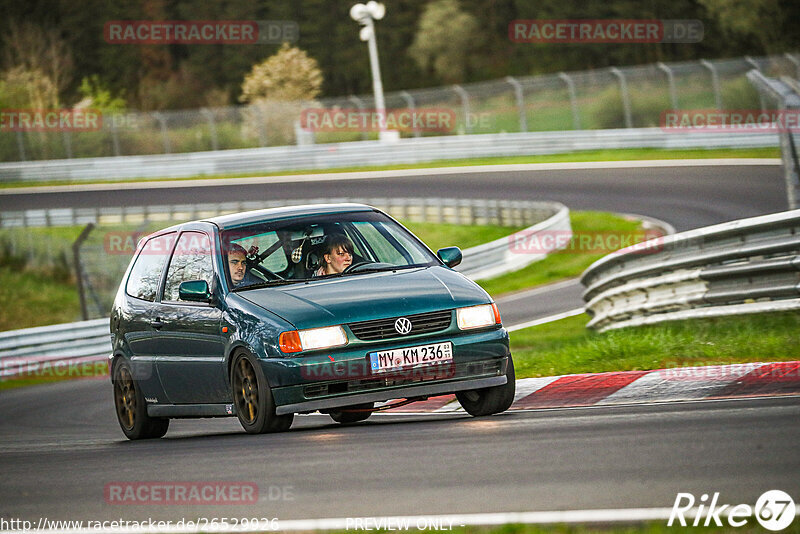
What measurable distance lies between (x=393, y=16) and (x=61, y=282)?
6885 centimetres

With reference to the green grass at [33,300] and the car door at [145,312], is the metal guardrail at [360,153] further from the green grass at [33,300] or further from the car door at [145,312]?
the car door at [145,312]

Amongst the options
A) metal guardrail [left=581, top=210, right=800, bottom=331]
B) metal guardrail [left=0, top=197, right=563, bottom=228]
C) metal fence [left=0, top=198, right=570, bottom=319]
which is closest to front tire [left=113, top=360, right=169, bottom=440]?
metal guardrail [left=581, top=210, right=800, bottom=331]

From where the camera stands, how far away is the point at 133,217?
3691cm

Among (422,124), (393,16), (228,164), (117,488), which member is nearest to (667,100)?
(422,124)

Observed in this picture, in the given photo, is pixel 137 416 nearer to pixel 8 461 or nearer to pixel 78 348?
pixel 8 461

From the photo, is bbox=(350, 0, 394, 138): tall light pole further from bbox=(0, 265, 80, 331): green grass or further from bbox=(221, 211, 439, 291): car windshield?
bbox=(221, 211, 439, 291): car windshield

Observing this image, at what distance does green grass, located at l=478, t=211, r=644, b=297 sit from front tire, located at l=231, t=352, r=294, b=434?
1551cm

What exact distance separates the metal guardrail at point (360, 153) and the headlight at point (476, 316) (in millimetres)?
28374

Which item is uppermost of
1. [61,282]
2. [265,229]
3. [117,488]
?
[265,229]

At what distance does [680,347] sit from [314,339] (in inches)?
153

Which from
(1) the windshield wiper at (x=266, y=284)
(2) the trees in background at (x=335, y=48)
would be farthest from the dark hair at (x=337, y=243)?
(2) the trees in background at (x=335, y=48)

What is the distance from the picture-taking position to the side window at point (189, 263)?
30.1ft

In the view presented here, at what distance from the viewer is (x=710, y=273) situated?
38.0 ft

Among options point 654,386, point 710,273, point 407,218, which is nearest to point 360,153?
point 407,218
